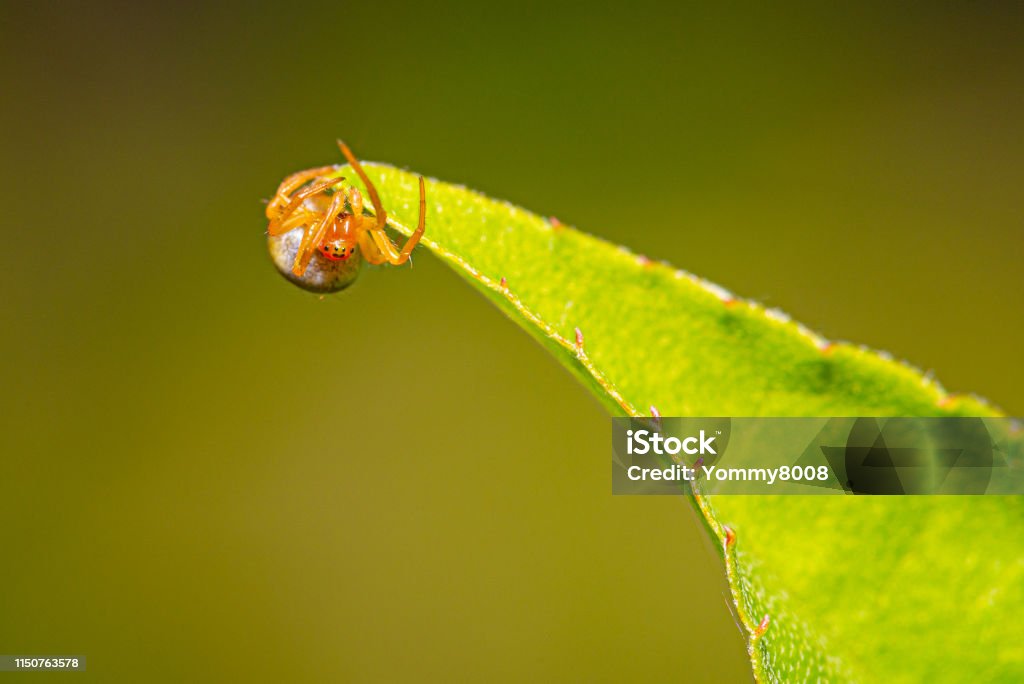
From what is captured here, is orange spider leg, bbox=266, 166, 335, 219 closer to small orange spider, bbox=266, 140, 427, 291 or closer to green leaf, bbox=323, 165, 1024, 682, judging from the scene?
small orange spider, bbox=266, 140, 427, 291

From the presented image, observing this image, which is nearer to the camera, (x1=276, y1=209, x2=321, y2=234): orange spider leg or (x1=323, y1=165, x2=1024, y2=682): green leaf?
(x1=323, y1=165, x2=1024, y2=682): green leaf

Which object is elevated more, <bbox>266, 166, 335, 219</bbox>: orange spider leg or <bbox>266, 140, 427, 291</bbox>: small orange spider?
<bbox>266, 166, 335, 219</bbox>: orange spider leg

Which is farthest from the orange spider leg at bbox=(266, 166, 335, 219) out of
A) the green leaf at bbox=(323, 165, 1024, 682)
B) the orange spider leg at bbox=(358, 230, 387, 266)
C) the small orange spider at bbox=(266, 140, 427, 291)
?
the green leaf at bbox=(323, 165, 1024, 682)

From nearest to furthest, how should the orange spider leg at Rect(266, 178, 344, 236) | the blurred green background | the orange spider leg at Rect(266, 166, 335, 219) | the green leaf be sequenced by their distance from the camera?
1. the green leaf
2. the orange spider leg at Rect(266, 178, 344, 236)
3. the orange spider leg at Rect(266, 166, 335, 219)
4. the blurred green background

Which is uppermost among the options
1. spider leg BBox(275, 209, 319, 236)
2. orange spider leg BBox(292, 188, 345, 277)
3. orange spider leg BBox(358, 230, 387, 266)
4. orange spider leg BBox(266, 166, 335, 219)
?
orange spider leg BBox(266, 166, 335, 219)

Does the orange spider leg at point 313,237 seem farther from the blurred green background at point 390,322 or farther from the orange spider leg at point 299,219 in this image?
the blurred green background at point 390,322

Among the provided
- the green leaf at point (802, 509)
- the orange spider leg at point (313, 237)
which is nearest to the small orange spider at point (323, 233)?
the orange spider leg at point (313, 237)

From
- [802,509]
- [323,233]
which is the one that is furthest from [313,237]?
[802,509]
